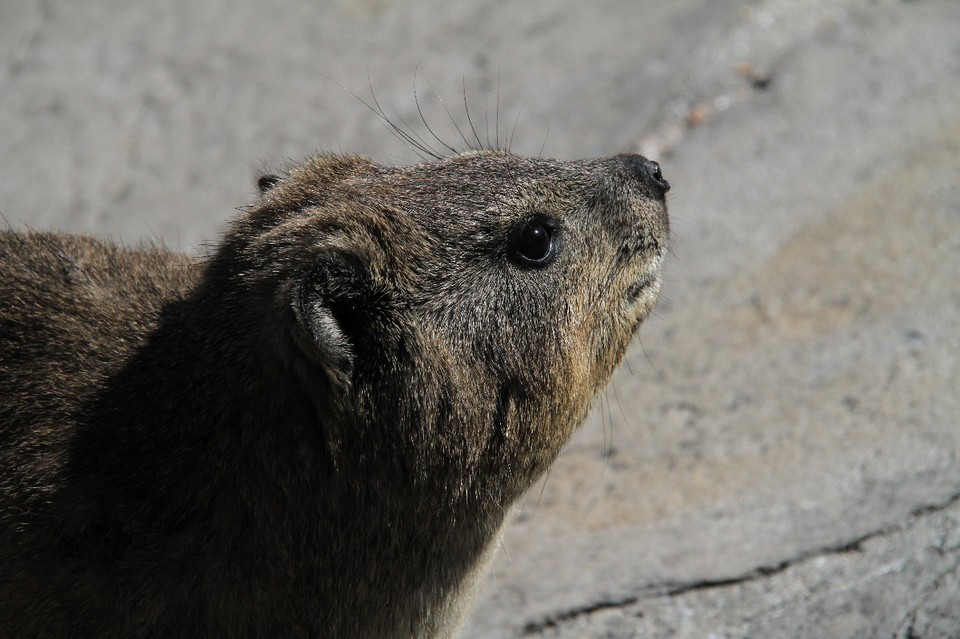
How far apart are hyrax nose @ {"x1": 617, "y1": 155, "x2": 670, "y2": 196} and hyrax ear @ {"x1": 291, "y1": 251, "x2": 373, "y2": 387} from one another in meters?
1.45

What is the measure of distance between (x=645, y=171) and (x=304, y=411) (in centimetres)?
186

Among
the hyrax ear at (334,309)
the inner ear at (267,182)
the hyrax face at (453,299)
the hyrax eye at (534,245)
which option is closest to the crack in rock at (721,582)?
the hyrax face at (453,299)

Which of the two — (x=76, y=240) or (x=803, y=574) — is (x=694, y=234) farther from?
(x=76, y=240)

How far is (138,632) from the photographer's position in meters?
3.66

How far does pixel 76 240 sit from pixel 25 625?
5.72 ft

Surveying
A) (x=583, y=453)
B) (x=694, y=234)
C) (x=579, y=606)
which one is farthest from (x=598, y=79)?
(x=579, y=606)

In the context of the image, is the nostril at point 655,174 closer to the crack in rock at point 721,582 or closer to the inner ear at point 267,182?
the inner ear at point 267,182

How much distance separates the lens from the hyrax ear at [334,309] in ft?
11.0

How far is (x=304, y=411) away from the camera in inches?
142

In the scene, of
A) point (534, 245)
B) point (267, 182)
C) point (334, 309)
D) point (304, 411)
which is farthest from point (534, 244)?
point (267, 182)

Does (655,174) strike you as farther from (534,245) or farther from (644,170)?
(534,245)

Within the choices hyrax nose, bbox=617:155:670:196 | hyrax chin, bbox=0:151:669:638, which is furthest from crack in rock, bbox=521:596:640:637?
hyrax nose, bbox=617:155:670:196

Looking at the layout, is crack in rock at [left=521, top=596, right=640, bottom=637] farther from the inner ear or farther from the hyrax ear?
the inner ear

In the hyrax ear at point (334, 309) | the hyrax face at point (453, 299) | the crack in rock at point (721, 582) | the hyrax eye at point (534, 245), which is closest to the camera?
the hyrax ear at point (334, 309)
